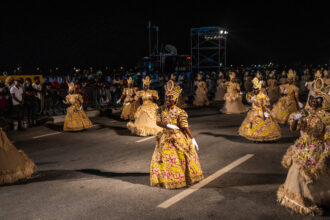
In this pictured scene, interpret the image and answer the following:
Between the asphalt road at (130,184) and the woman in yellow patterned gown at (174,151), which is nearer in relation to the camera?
the asphalt road at (130,184)

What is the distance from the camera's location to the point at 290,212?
16.7ft

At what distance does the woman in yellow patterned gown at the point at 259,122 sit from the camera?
9844mm

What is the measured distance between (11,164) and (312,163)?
18.1 ft

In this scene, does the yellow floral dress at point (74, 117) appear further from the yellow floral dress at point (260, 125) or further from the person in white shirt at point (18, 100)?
the yellow floral dress at point (260, 125)

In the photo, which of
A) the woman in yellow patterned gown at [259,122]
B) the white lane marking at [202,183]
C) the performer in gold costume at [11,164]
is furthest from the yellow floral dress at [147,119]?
the performer in gold costume at [11,164]

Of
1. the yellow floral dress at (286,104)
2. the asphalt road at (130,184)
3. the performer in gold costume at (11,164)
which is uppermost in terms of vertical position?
the yellow floral dress at (286,104)

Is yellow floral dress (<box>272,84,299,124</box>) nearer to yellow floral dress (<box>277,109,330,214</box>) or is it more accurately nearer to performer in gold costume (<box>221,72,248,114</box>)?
performer in gold costume (<box>221,72,248,114</box>)

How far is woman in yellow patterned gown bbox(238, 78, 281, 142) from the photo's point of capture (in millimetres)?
9844

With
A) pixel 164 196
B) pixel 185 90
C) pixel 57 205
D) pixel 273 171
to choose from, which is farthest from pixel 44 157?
pixel 185 90

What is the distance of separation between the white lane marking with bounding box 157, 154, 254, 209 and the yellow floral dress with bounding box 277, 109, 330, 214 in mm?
1798

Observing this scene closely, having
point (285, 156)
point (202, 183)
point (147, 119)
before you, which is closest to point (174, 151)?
point (202, 183)

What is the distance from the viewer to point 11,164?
6.85 m

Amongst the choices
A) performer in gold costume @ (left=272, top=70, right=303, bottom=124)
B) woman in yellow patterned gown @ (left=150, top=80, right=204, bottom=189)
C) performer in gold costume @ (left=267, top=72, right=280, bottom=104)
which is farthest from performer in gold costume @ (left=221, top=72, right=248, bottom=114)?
woman in yellow patterned gown @ (left=150, top=80, right=204, bottom=189)

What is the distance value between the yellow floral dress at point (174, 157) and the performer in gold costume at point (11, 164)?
275cm
